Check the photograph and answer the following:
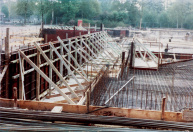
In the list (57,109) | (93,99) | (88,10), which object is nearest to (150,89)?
(93,99)

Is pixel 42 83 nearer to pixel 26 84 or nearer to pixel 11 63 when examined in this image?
pixel 26 84

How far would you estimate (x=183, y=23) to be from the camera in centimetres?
7981

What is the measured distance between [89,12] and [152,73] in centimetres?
6281

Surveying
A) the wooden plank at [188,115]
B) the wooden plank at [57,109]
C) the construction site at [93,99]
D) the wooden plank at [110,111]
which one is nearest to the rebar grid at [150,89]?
the construction site at [93,99]

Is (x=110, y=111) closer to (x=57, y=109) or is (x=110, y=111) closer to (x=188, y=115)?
(x=57, y=109)

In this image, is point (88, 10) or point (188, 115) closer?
point (188, 115)

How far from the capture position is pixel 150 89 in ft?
38.5

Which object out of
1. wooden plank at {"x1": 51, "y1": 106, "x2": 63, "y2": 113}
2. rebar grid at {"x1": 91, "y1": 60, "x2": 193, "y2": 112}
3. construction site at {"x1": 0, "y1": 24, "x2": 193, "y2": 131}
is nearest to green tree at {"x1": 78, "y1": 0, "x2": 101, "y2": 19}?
construction site at {"x1": 0, "y1": 24, "x2": 193, "y2": 131}

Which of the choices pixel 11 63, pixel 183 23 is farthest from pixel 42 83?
pixel 183 23

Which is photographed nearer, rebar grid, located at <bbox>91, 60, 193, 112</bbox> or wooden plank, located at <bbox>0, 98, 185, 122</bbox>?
wooden plank, located at <bbox>0, 98, 185, 122</bbox>

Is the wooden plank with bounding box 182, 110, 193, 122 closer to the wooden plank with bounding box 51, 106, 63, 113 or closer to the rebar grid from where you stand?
the rebar grid

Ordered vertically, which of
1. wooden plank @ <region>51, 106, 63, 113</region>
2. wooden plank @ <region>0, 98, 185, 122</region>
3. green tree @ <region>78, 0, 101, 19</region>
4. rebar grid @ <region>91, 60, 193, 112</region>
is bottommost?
rebar grid @ <region>91, 60, 193, 112</region>

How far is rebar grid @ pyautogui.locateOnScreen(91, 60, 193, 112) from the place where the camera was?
9367 mm

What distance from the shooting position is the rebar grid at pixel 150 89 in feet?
30.7
